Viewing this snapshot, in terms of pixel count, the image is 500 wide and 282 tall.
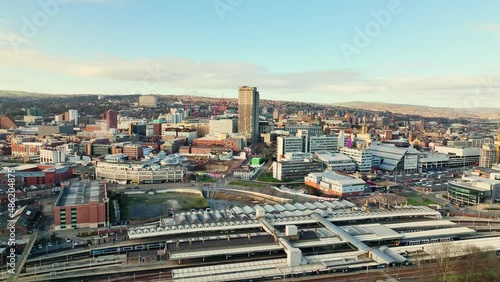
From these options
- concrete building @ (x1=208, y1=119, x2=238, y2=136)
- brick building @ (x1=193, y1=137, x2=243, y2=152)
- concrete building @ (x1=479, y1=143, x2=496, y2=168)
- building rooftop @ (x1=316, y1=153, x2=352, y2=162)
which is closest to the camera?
building rooftop @ (x1=316, y1=153, x2=352, y2=162)

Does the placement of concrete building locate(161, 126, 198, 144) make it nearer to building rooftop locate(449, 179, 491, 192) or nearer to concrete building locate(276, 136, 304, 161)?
concrete building locate(276, 136, 304, 161)

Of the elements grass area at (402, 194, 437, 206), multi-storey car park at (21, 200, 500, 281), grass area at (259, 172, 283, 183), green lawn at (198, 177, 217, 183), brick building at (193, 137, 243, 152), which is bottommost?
green lawn at (198, 177, 217, 183)

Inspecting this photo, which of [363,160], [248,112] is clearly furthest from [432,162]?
[248,112]

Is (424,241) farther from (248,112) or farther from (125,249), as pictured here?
(248,112)

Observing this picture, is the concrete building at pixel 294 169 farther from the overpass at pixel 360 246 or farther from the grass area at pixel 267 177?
the overpass at pixel 360 246

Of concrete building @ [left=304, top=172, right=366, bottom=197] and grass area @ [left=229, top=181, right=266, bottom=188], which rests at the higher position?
concrete building @ [left=304, top=172, right=366, bottom=197]

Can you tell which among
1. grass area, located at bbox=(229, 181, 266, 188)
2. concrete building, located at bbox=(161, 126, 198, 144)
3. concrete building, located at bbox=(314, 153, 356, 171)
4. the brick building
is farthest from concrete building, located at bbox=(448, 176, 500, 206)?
concrete building, located at bbox=(161, 126, 198, 144)

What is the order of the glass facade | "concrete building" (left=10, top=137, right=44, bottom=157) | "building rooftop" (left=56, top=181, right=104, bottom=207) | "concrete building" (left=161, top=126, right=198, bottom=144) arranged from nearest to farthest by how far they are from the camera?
"building rooftop" (left=56, top=181, right=104, bottom=207) → the glass facade → "concrete building" (left=10, top=137, right=44, bottom=157) → "concrete building" (left=161, top=126, right=198, bottom=144)
